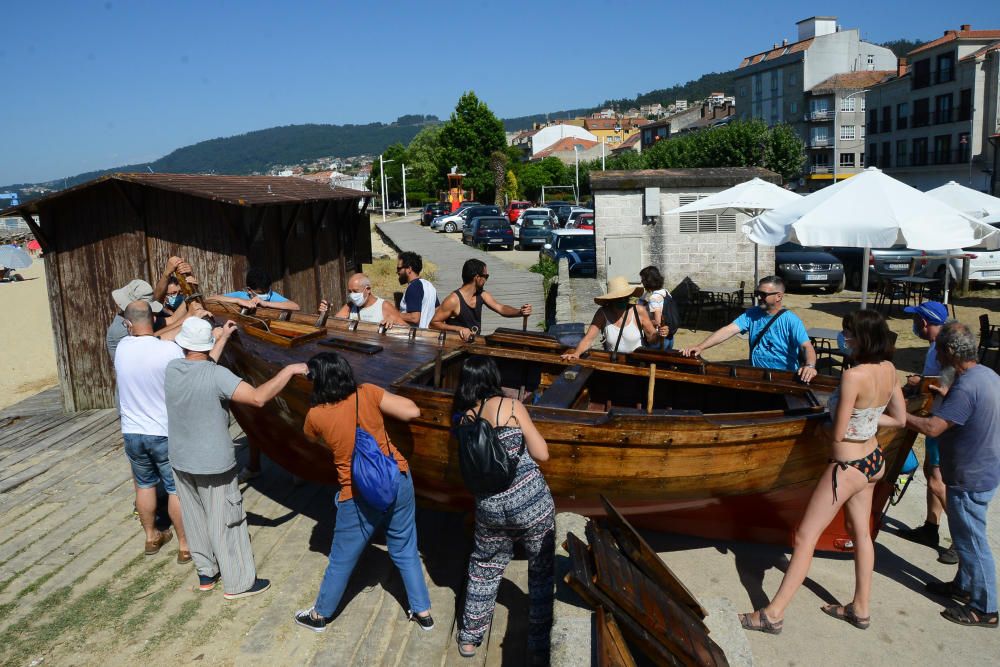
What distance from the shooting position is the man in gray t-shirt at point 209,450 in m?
4.50

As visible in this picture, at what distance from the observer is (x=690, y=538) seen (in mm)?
5500

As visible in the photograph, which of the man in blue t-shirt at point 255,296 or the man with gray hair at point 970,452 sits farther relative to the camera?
the man in blue t-shirt at point 255,296

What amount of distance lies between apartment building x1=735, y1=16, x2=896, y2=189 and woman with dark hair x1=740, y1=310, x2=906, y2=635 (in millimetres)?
70150

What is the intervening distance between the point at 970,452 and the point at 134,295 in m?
6.33

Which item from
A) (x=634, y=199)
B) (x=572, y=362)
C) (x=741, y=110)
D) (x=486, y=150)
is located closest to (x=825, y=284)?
(x=634, y=199)

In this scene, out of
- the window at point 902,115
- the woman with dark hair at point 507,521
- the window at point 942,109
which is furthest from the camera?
the window at point 902,115

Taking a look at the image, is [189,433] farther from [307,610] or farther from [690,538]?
[690,538]

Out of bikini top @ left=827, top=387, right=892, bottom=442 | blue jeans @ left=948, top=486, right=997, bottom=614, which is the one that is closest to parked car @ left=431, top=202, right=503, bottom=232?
blue jeans @ left=948, top=486, right=997, bottom=614

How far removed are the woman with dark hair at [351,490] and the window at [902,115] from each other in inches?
2477

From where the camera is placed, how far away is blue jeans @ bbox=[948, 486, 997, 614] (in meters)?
4.31

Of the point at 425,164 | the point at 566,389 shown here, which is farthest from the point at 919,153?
the point at 566,389

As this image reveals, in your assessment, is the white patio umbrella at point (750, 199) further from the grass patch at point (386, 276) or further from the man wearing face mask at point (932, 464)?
the grass patch at point (386, 276)

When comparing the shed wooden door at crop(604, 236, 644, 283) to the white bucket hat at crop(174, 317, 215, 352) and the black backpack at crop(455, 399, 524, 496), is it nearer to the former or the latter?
the white bucket hat at crop(174, 317, 215, 352)

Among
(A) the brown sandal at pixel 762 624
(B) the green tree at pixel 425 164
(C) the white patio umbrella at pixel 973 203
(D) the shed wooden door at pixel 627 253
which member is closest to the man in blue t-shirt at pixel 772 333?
(A) the brown sandal at pixel 762 624
